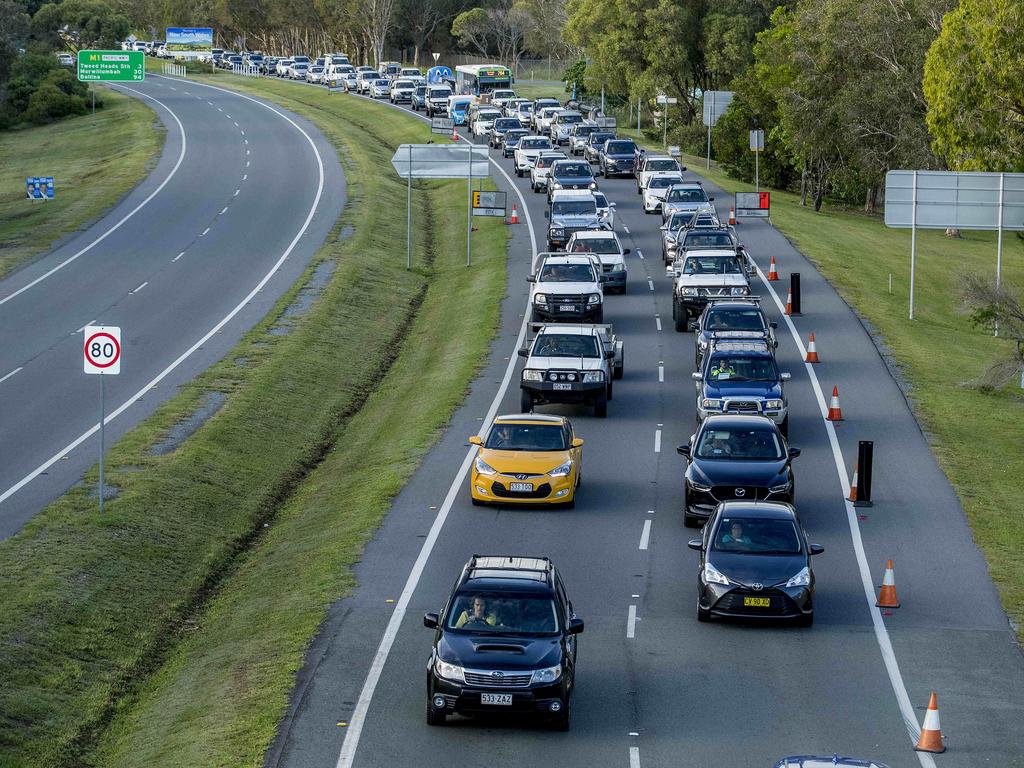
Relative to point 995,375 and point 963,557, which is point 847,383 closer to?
point 995,375

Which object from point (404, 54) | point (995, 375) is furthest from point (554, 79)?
point (995, 375)

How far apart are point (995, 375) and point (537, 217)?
27.4 m

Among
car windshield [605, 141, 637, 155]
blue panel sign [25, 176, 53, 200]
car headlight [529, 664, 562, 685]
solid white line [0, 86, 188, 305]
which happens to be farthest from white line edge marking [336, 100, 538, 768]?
blue panel sign [25, 176, 53, 200]

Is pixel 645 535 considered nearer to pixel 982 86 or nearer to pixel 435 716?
pixel 435 716

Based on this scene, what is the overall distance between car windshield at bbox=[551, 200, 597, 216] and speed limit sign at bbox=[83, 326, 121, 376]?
95.8 feet

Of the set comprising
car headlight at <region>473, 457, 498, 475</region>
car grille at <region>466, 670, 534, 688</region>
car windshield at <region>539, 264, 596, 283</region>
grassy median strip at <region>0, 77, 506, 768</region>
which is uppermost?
car windshield at <region>539, 264, 596, 283</region>

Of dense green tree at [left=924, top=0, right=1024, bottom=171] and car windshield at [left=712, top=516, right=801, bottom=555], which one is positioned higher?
dense green tree at [left=924, top=0, right=1024, bottom=171]

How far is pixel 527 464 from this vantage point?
25016 mm

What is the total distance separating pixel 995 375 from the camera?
34750 mm

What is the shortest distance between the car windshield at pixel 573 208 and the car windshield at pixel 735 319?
57.8 ft

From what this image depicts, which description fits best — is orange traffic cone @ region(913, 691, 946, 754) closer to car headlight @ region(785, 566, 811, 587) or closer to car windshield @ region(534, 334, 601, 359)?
car headlight @ region(785, 566, 811, 587)

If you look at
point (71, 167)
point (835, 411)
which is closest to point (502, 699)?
point (835, 411)

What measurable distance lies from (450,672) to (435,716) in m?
0.57

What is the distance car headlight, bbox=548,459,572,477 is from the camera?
24844mm
